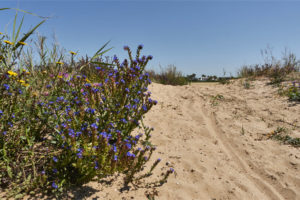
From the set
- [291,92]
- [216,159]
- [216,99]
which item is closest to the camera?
[216,159]

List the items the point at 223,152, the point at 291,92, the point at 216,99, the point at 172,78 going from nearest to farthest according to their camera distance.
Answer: the point at 223,152 < the point at 291,92 < the point at 216,99 < the point at 172,78

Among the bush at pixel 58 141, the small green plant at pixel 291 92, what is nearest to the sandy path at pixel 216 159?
the bush at pixel 58 141

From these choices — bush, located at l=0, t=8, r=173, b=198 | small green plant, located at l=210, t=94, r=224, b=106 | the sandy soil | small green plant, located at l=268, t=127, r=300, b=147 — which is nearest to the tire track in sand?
the sandy soil

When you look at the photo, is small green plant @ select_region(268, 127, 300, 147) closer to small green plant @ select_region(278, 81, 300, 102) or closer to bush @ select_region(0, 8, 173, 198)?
small green plant @ select_region(278, 81, 300, 102)

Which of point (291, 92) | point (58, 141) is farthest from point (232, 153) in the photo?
point (291, 92)

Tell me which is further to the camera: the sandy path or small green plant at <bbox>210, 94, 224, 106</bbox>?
small green plant at <bbox>210, 94, 224, 106</bbox>

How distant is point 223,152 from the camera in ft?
10.9

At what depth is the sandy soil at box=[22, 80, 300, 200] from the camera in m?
2.44

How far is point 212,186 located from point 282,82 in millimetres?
5981

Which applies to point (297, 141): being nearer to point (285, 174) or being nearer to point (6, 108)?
point (285, 174)

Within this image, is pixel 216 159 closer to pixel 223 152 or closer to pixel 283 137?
pixel 223 152

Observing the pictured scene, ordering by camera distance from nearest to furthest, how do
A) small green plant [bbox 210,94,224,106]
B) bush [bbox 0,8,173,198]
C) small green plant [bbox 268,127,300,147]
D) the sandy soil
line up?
bush [bbox 0,8,173,198]
the sandy soil
small green plant [bbox 268,127,300,147]
small green plant [bbox 210,94,224,106]

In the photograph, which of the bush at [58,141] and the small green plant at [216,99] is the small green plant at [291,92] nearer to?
the small green plant at [216,99]

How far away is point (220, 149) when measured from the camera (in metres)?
3.39
